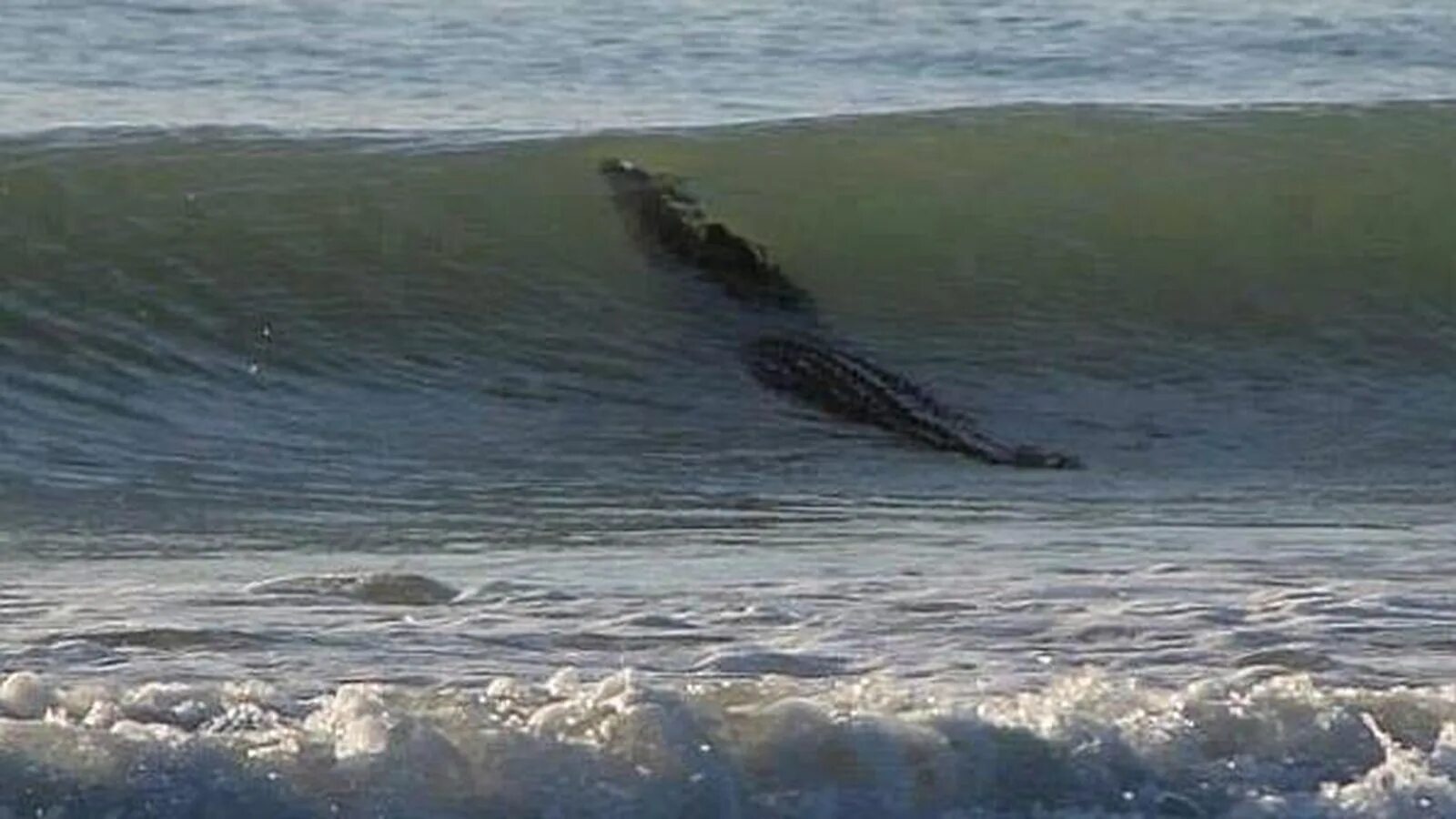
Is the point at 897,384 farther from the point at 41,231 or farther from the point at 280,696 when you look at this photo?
the point at 280,696

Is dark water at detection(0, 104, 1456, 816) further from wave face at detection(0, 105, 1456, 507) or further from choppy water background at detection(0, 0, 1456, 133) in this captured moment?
choppy water background at detection(0, 0, 1456, 133)

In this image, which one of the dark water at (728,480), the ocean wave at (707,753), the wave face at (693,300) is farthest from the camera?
the wave face at (693,300)

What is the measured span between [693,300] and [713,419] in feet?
3.34

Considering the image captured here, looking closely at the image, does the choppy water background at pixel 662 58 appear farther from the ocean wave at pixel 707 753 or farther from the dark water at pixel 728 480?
the ocean wave at pixel 707 753

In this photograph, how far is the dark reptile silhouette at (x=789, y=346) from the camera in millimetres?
10297

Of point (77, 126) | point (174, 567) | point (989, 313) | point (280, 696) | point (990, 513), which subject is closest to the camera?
point (280, 696)

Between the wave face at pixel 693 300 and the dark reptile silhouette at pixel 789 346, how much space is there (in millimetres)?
96

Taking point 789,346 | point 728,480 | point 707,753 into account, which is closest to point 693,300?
point 789,346

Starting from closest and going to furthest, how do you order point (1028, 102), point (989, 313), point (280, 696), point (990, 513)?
point (280, 696)
point (990, 513)
point (989, 313)
point (1028, 102)

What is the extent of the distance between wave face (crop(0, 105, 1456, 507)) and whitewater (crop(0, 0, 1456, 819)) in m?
0.02

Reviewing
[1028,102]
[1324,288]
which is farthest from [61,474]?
[1028,102]

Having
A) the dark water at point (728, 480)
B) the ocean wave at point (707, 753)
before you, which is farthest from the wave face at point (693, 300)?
the ocean wave at point (707, 753)

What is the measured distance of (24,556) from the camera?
26.7ft

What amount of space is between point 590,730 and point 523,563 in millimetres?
2449
